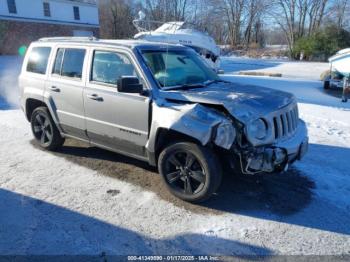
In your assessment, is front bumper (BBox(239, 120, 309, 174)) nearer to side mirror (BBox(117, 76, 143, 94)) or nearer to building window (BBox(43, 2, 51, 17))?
side mirror (BBox(117, 76, 143, 94))

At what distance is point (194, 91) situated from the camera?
14.2 feet

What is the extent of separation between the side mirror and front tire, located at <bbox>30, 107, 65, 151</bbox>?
2.25m

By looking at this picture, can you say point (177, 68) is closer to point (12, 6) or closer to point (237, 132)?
point (237, 132)

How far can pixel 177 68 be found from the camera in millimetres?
4914

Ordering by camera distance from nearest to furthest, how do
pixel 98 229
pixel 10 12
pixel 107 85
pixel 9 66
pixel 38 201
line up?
pixel 98 229, pixel 38 201, pixel 107 85, pixel 9 66, pixel 10 12

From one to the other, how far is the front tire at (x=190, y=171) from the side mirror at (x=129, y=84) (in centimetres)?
84

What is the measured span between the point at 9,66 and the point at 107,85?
1992cm

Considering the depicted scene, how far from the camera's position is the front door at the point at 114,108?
4.47 meters

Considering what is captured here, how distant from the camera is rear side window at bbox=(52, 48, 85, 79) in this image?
203 inches

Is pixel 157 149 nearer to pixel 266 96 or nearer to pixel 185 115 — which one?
pixel 185 115

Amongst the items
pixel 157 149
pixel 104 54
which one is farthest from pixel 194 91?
pixel 104 54

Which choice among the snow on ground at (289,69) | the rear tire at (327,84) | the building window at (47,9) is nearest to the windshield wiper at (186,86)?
the rear tire at (327,84)

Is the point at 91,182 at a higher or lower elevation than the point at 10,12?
lower

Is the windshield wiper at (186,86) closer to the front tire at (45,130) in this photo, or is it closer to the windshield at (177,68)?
the windshield at (177,68)
